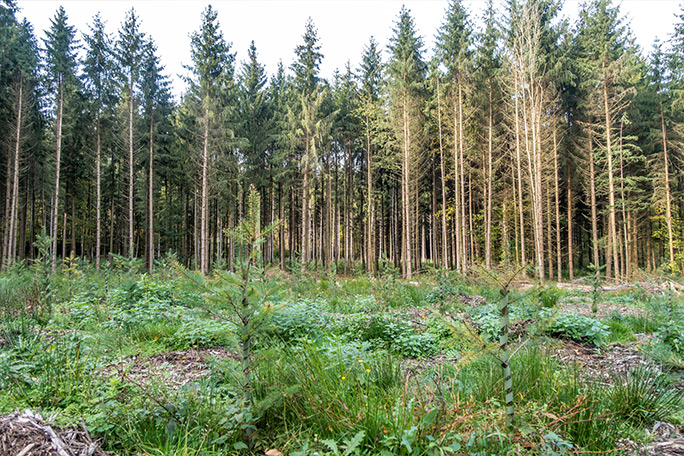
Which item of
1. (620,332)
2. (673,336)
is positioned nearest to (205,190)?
(620,332)

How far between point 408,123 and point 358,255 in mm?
22218

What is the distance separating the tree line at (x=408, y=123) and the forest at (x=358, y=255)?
0.19m

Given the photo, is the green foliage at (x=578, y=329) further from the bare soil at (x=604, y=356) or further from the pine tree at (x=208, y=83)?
the pine tree at (x=208, y=83)

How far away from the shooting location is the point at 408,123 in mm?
17812

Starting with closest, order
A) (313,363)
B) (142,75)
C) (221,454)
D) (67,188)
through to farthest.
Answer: (221,454) → (313,363) → (142,75) → (67,188)

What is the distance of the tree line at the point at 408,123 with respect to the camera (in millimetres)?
17531

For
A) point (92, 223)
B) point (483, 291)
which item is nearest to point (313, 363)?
point (483, 291)

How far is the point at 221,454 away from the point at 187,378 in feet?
4.92

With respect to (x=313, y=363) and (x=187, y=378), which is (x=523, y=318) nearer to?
(x=313, y=363)

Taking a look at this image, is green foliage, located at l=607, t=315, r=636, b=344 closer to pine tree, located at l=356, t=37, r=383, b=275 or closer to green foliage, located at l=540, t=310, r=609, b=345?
green foliage, located at l=540, t=310, r=609, b=345

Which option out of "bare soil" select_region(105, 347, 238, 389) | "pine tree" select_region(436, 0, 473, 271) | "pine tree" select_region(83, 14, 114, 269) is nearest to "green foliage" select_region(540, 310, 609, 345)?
"bare soil" select_region(105, 347, 238, 389)

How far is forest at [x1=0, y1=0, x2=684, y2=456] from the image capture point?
1.90 meters

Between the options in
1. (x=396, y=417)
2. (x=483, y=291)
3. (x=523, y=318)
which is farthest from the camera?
(x=483, y=291)

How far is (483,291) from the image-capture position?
907 centimetres
